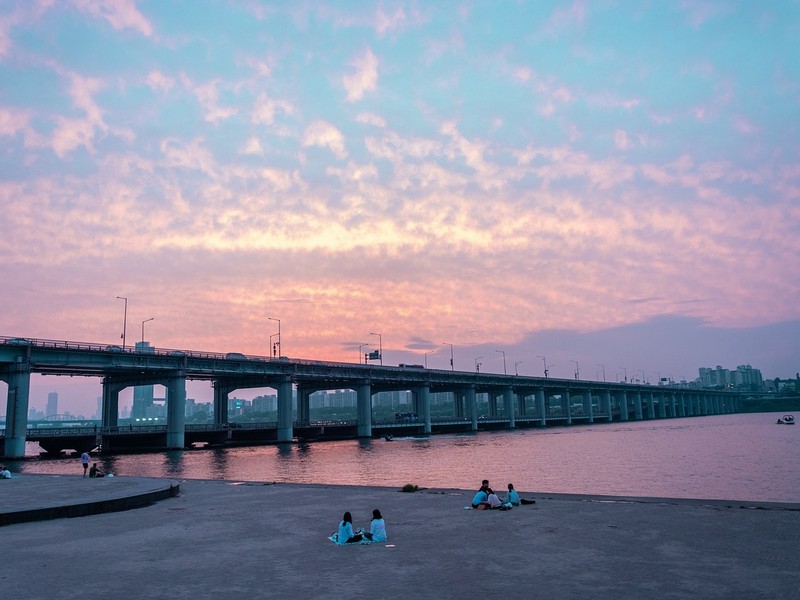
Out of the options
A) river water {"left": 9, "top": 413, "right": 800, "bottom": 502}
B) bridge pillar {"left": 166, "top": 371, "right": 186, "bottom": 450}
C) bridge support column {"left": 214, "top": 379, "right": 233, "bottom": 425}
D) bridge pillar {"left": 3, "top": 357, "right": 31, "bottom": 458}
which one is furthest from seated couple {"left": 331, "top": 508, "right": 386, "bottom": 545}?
bridge support column {"left": 214, "top": 379, "right": 233, "bottom": 425}

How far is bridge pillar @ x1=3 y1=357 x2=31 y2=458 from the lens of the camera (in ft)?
274

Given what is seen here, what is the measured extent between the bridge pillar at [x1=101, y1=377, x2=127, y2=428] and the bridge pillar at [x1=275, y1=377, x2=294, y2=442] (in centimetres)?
3126

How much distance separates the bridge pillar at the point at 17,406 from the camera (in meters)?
83.6

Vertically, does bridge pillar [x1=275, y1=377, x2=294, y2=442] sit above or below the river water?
above

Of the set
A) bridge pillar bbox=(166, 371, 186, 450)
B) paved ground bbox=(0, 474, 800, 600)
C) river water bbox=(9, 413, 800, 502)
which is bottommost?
river water bbox=(9, 413, 800, 502)

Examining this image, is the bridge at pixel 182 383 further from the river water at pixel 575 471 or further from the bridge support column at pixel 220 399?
the river water at pixel 575 471

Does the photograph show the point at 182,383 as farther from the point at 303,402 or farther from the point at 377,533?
the point at 377,533

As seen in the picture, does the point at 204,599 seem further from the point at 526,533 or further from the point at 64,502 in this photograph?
the point at 64,502

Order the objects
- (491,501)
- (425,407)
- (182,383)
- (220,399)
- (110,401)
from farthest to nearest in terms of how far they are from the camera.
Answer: (425,407), (220,399), (110,401), (182,383), (491,501)

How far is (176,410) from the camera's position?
108 m

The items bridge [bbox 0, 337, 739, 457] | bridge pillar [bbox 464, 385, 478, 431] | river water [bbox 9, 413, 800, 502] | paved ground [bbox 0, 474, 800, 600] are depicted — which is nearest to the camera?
paved ground [bbox 0, 474, 800, 600]

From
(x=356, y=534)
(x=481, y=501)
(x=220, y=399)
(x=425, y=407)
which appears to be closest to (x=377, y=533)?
(x=356, y=534)

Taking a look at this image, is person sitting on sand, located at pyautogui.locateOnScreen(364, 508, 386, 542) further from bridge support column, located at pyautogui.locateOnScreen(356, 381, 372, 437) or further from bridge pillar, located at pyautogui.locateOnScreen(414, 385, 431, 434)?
bridge pillar, located at pyautogui.locateOnScreen(414, 385, 431, 434)

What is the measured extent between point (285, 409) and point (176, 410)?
92.8 feet
